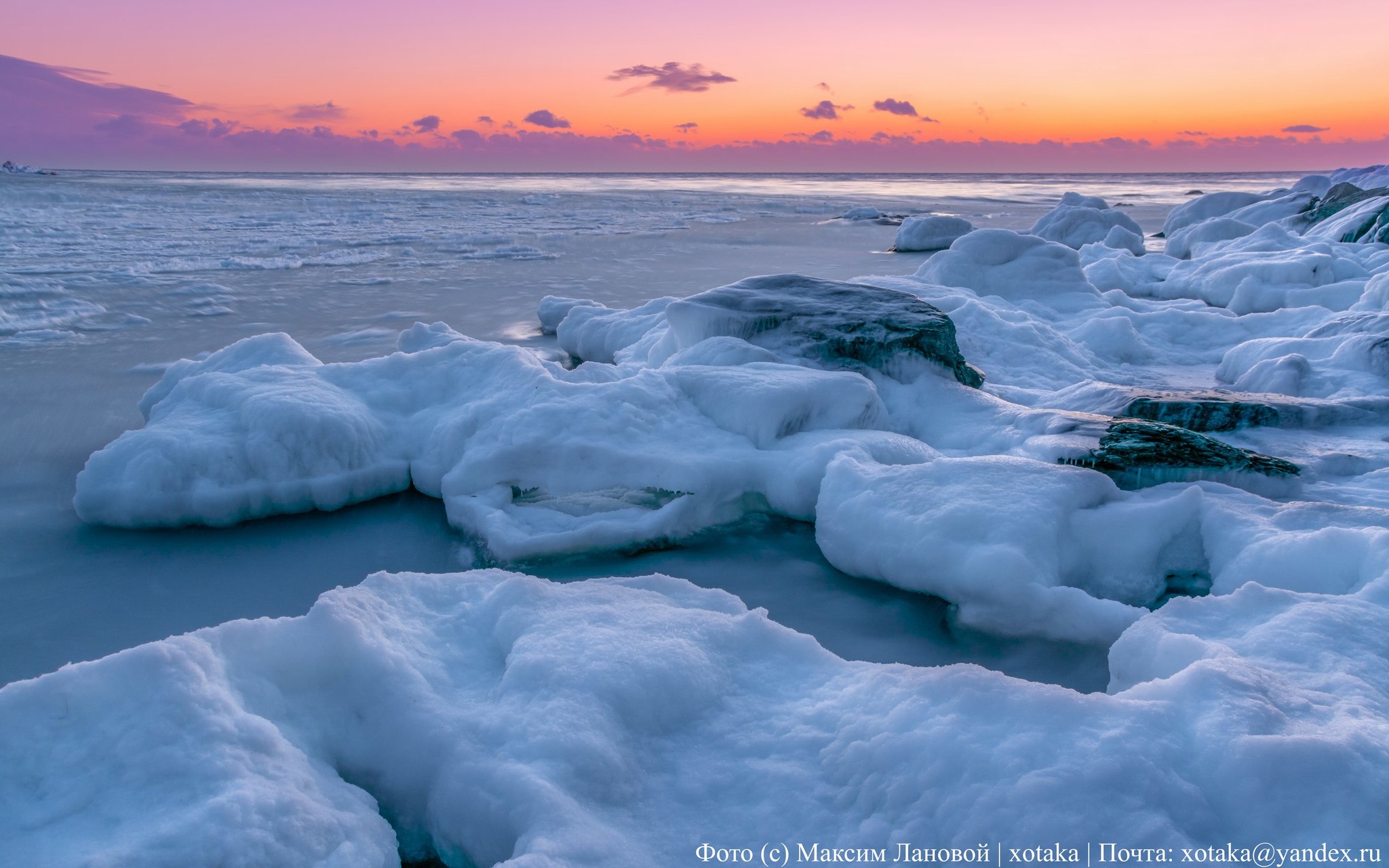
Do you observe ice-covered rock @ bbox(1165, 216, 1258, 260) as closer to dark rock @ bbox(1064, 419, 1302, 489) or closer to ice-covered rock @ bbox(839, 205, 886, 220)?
ice-covered rock @ bbox(839, 205, 886, 220)

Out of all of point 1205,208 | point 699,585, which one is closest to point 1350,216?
point 1205,208

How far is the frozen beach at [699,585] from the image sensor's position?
4.22 feet

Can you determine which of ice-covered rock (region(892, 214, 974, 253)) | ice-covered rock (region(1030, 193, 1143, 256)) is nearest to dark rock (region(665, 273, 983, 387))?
ice-covered rock (region(892, 214, 974, 253))

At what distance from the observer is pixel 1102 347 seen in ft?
18.6

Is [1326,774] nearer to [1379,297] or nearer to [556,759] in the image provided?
[556,759]

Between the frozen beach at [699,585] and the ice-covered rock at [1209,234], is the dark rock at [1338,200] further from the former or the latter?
the frozen beach at [699,585]

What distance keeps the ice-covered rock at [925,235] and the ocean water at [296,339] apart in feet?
1.81

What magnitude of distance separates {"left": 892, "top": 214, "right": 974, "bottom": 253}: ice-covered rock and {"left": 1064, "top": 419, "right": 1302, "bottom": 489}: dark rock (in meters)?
10.6

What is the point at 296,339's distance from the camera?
599 cm

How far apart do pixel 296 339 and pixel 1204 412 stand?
588cm

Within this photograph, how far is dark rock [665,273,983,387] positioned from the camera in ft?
13.2

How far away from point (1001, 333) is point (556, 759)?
186 inches

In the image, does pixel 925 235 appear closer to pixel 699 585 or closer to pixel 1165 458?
pixel 1165 458

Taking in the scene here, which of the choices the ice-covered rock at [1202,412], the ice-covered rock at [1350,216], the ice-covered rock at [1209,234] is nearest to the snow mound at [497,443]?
the ice-covered rock at [1202,412]
